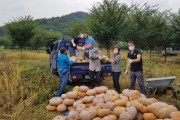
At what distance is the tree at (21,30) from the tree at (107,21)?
17.5m

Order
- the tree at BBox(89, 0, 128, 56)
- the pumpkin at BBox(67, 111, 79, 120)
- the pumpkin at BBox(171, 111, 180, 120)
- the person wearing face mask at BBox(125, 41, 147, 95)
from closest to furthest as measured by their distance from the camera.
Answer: the pumpkin at BBox(171, 111, 180, 120), the pumpkin at BBox(67, 111, 79, 120), the person wearing face mask at BBox(125, 41, 147, 95), the tree at BBox(89, 0, 128, 56)

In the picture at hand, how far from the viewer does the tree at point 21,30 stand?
4503cm

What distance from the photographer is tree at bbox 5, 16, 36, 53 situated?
45031mm

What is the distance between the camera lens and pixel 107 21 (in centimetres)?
2833

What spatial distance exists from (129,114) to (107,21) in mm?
20694

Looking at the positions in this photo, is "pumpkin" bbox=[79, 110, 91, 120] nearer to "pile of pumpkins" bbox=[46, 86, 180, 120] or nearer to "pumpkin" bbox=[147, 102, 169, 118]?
"pile of pumpkins" bbox=[46, 86, 180, 120]

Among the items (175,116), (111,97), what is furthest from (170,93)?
(175,116)

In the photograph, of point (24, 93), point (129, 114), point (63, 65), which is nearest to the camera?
point (129, 114)

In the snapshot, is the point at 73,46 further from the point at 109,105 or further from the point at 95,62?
the point at 109,105

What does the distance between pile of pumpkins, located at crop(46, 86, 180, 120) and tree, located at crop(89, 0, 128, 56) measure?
18043 mm

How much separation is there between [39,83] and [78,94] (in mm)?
2432

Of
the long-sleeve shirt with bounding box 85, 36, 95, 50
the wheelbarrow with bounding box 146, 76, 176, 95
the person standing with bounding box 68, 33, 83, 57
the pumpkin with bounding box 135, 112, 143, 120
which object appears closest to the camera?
the pumpkin with bounding box 135, 112, 143, 120

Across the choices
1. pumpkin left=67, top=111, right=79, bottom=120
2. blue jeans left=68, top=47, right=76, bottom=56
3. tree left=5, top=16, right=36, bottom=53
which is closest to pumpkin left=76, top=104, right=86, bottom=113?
pumpkin left=67, top=111, right=79, bottom=120

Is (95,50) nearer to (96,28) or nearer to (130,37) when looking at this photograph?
(96,28)
